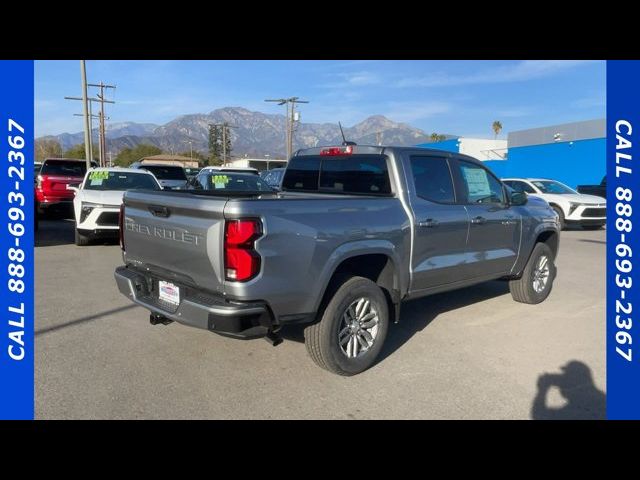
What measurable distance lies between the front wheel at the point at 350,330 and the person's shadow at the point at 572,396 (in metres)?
1.33

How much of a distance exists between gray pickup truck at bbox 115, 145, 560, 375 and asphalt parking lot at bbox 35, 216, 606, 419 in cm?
42

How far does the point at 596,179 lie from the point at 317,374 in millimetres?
28764

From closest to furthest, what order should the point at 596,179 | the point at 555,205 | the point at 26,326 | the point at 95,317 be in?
the point at 26,326 < the point at 95,317 < the point at 555,205 < the point at 596,179

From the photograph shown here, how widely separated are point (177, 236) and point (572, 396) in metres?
3.31

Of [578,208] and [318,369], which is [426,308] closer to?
[318,369]

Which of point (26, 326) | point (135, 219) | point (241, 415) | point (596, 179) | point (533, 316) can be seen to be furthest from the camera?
point (596, 179)

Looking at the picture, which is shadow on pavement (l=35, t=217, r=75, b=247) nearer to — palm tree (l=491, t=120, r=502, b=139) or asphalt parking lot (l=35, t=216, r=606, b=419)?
asphalt parking lot (l=35, t=216, r=606, b=419)

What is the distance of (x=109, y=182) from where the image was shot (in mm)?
10172

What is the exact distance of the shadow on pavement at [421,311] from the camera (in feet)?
16.0

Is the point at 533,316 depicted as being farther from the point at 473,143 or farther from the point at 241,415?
the point at 473,143

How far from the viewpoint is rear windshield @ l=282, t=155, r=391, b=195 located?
15.2 ft

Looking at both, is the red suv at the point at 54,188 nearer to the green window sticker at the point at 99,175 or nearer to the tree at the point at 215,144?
the green window sticker at the point at 99,175

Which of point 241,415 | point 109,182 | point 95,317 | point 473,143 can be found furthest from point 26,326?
point 473,143
